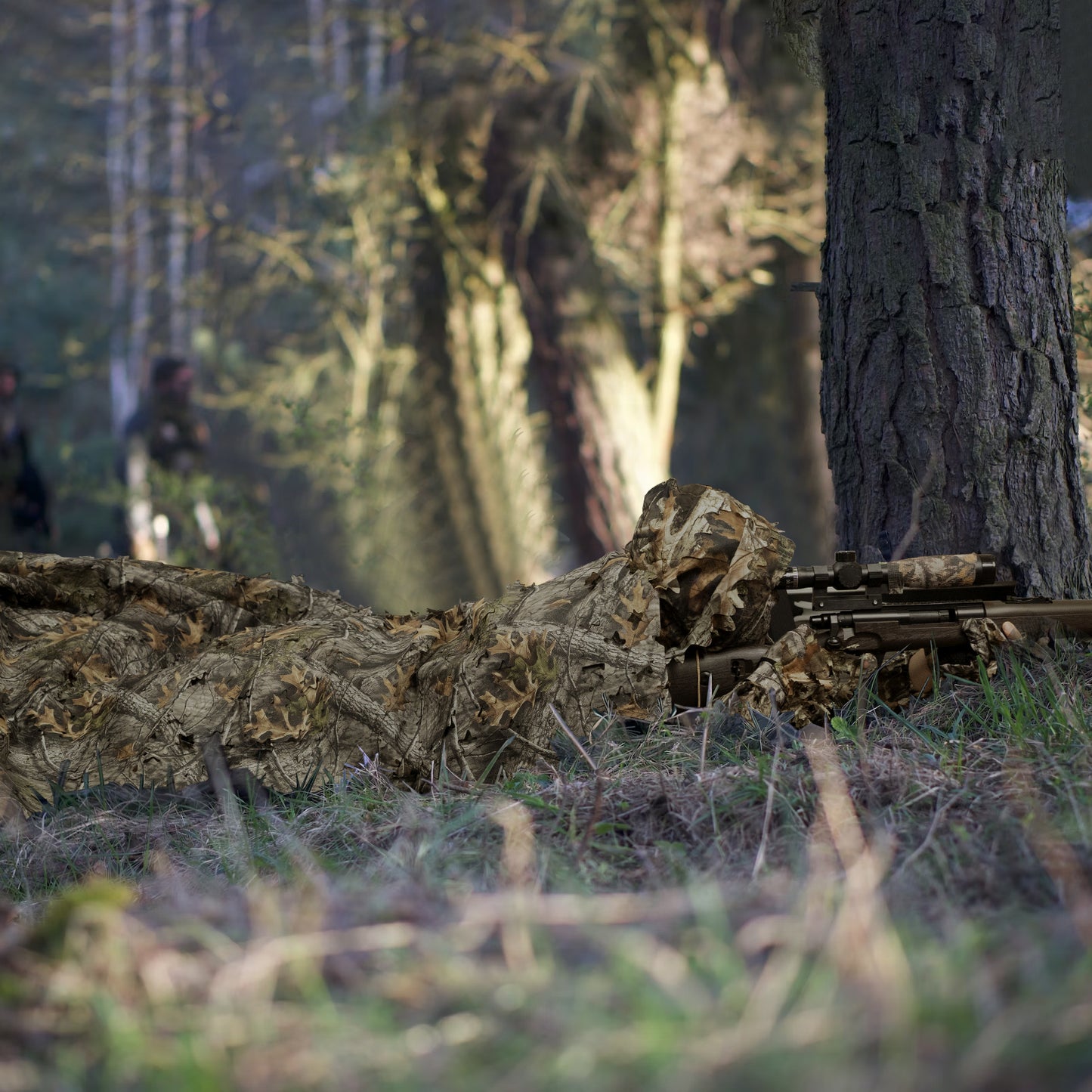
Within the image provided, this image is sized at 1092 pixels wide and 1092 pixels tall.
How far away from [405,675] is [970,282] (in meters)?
1.86

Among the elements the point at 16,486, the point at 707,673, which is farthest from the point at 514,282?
the point at 707,673

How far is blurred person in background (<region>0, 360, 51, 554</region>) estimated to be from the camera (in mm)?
8219

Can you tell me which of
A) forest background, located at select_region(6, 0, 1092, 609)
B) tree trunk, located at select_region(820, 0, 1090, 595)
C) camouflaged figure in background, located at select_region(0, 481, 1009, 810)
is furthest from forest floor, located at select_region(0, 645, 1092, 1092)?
forest background, located at select_region(6, 0, 1092, 609)

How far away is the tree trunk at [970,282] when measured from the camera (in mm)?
3076

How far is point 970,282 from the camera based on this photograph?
3078mm

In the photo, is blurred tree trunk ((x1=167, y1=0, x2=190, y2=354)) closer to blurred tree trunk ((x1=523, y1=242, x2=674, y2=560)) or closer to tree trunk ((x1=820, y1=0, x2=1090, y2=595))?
blurred tree trunk ((x1=523, y1=242, x2=674, y2=560))

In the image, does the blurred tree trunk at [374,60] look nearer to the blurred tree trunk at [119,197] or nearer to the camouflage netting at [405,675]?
the blurred tree trunk at [119,197]

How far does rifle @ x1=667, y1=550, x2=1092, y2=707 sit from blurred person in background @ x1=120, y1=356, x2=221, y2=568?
5126mm

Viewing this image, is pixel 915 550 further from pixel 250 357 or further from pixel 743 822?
pixel 250 357

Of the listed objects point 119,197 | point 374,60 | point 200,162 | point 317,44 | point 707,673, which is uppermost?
point 317,44

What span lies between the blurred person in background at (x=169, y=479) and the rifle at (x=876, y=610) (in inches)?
202

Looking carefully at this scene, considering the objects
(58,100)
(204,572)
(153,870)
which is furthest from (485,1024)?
(58,100)

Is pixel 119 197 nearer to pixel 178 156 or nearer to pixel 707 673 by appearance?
pixel 178 156

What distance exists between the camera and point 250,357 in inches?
649
